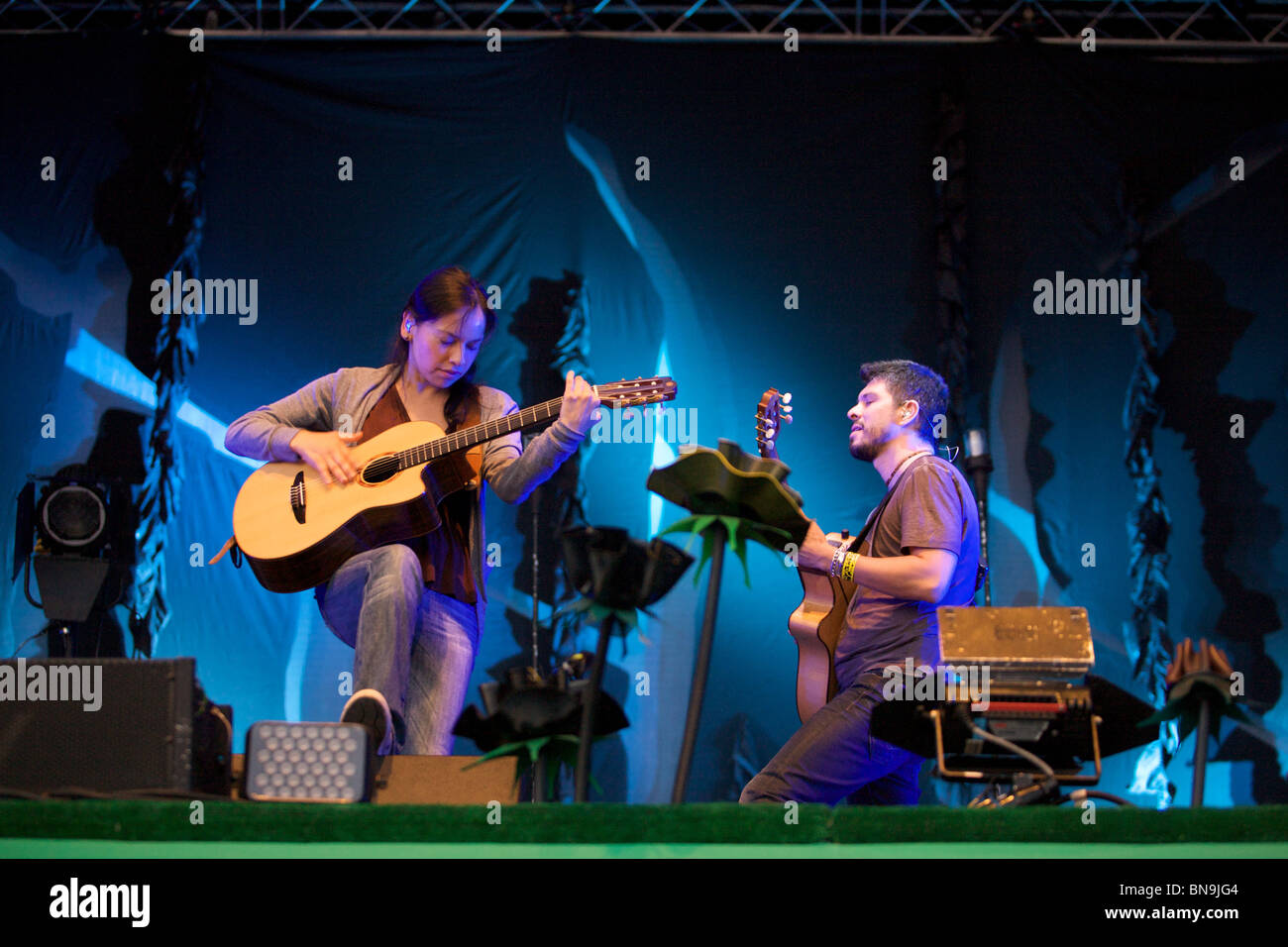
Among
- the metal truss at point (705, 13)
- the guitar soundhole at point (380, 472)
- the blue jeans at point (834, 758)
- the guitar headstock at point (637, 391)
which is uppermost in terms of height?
the metal truss at point (705, 13)

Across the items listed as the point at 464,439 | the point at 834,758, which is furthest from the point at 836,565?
the point at 464,439

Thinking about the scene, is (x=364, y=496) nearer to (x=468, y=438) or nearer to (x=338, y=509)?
(x=338, y=509)

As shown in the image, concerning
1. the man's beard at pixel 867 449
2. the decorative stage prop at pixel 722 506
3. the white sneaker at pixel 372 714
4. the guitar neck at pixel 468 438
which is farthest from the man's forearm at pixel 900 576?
the white sneaker at pixel 372 714

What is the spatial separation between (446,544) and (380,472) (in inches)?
11.7

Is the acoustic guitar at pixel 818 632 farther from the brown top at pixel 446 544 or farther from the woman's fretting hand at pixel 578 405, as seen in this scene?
the brown top at pixel 446 544

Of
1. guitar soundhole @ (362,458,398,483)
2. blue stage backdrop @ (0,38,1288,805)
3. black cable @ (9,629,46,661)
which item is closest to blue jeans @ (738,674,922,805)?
guitar soundhole @ (362,458,398,483)

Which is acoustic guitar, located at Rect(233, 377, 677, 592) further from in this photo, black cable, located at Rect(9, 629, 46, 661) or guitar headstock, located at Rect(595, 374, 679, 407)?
black cable, located at Rect(9, 629, 46, 661)

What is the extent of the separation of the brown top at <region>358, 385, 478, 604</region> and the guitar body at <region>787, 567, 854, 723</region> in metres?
1.02

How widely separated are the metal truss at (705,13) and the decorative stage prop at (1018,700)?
3.99 m

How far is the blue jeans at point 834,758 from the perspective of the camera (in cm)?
321

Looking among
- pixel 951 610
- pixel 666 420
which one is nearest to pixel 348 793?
pixel 951 610

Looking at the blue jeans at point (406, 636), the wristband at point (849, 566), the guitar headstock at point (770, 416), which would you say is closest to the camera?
the blue jeans at point (406, 636)

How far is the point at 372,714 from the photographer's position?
2.72m
